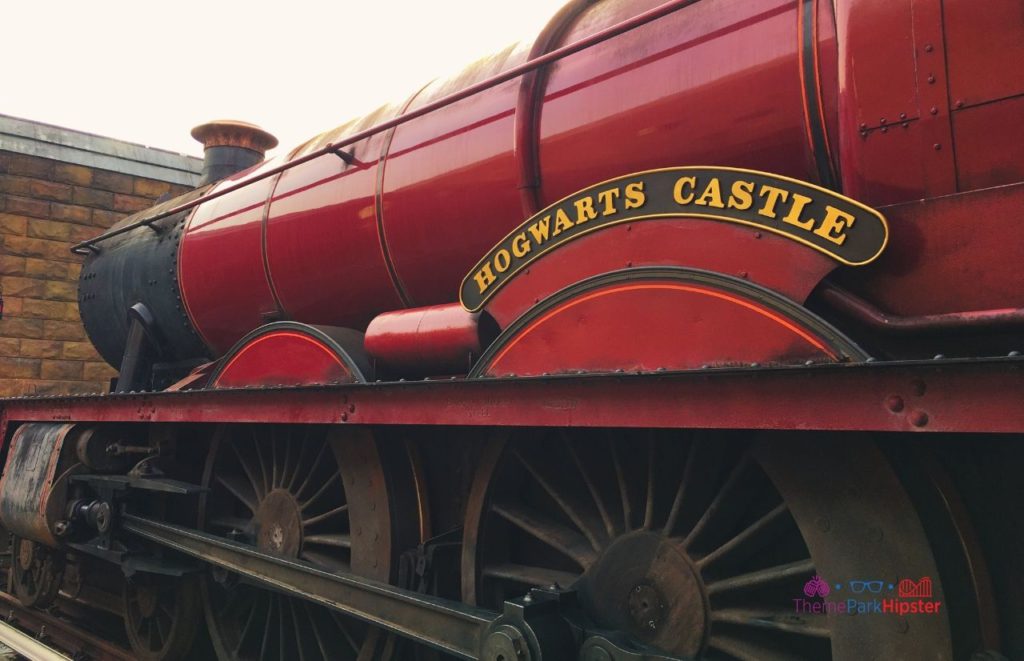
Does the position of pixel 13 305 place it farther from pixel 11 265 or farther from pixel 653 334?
pixel 653 334

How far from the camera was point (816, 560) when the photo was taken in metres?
1.86

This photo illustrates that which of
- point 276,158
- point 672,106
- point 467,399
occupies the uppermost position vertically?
point 276,158

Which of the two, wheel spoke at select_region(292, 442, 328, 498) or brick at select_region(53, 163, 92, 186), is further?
brick at select_region(53, 163, 92, 186)

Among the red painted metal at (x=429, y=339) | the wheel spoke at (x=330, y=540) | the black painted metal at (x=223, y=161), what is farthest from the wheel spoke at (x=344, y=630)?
the black painted metal at (x=223, y=161)

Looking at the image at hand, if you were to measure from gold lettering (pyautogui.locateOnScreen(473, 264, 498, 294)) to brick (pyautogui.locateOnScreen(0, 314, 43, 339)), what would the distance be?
798cm

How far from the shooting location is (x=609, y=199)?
2236mm

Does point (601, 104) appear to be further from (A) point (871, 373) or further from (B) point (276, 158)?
(B) point (276, 158)

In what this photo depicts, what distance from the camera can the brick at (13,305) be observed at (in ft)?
27.3

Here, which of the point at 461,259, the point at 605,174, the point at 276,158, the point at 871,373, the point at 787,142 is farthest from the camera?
the point at 276,158

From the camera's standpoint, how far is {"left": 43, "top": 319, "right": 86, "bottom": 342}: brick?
28.2 feet

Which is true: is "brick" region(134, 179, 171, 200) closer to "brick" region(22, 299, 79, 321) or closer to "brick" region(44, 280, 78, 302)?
"brick" region(44, 280, 78, 302)

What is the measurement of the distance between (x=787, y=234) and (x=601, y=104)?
0.94 m

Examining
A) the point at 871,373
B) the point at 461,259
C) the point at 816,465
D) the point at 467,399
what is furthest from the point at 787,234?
the point at 461,259

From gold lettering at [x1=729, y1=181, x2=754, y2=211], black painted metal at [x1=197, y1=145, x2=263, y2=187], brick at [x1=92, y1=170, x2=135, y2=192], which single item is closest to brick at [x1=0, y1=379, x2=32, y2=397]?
brick at [x1=92, y1=170, x2=135, y2=192]
